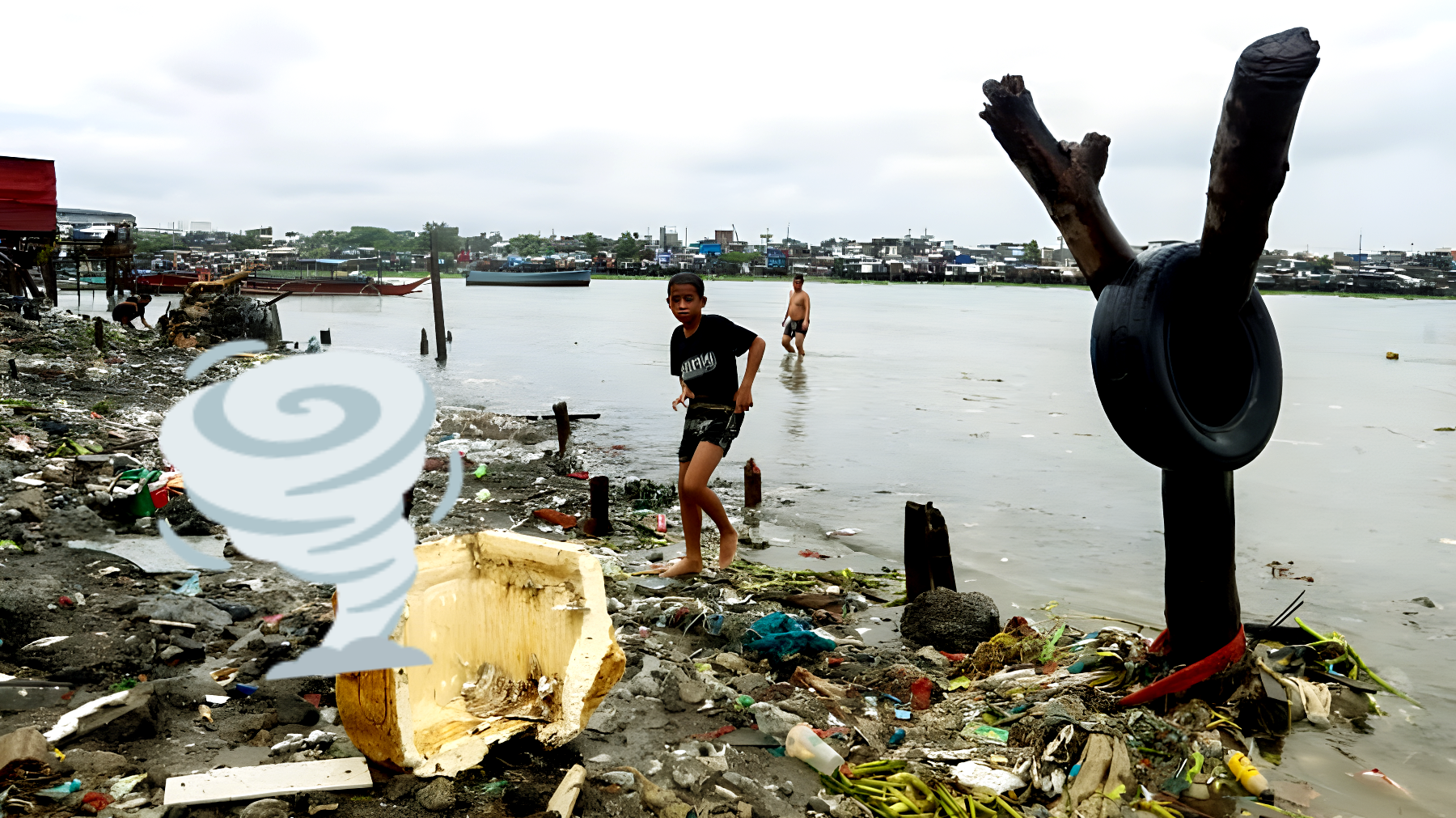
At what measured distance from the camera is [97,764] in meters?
2.85

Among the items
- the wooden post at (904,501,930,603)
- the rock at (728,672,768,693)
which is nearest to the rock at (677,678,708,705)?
the rock at (728,672,768,693)

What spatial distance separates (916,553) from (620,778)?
2506 mm

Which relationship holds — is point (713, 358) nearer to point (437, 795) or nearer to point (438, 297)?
point (437, 795)

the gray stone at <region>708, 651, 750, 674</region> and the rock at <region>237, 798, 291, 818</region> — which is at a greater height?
the rock at <region>237, 798, 291, 818</region>

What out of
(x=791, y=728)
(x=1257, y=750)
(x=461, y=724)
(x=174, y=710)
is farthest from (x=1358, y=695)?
(x=174, y=710)

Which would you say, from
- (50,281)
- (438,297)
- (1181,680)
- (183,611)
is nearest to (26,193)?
(50,281)

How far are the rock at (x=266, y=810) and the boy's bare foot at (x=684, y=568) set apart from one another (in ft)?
10.1

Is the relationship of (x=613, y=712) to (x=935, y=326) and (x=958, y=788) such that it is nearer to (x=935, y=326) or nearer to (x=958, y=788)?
(x=958, y=788)

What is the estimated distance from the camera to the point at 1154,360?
3.39m

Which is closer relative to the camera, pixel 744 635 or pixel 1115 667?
pixel 1115 667

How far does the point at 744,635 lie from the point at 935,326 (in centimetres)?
3271

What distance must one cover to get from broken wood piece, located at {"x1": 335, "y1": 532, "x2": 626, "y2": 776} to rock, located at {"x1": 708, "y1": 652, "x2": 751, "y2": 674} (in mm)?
1105

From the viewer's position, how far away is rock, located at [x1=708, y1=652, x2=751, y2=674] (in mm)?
4206

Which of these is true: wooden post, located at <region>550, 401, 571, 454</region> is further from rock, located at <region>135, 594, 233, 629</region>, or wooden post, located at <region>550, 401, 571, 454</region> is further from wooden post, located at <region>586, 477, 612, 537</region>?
rock, located at <region>135, 594, 233, 629</region>
